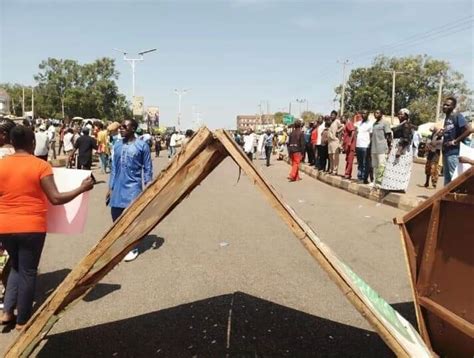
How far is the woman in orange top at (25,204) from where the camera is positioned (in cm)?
385

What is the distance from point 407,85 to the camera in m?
77.8

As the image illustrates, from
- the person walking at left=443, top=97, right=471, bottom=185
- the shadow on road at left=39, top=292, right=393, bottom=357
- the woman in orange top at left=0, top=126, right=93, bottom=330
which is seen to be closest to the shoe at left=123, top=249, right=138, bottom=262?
the shadow on road at left=39, top=292, right=393, bottom=357

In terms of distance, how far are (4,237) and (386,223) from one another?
6.78 meters

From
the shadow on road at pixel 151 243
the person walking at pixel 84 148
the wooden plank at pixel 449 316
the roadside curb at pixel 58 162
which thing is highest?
the person walking at pixel 84 148

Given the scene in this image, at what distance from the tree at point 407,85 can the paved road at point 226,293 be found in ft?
228

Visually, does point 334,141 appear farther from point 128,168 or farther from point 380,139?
point 128,168

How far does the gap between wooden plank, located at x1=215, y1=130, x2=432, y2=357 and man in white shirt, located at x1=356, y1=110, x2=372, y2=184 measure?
10.4 m

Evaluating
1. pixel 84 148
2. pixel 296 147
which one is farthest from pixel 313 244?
pixel 296 147

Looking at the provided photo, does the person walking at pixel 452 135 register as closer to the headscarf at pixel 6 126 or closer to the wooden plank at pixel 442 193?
the wooden plank at pixel 442 193

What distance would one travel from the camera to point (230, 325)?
4.27m

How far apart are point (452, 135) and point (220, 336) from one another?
6.49 metres

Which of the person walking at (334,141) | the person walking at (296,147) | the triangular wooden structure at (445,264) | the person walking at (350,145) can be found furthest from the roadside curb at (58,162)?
the triangular wooden structure at (445,264)

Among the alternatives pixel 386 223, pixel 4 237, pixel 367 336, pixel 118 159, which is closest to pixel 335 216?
pixel 386 223

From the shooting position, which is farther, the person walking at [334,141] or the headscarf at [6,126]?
the person walking at [334,141]
